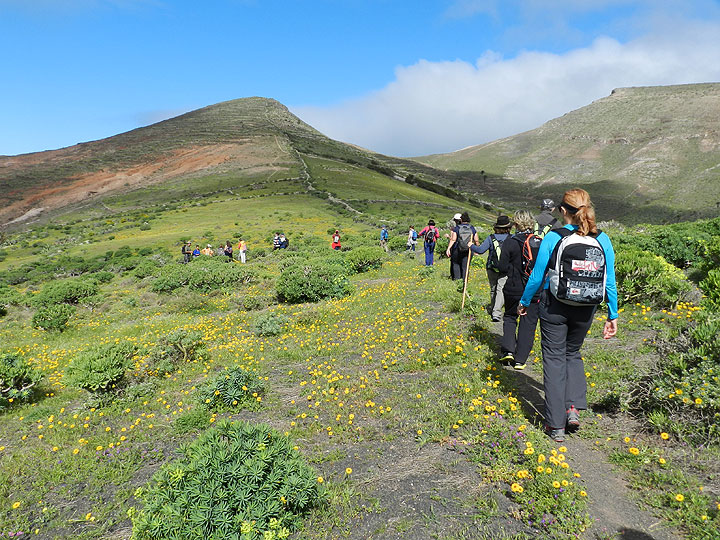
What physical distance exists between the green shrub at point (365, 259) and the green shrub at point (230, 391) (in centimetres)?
1077

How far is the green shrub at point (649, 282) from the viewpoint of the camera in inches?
286

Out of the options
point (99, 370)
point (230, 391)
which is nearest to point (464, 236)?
point (230, 391)

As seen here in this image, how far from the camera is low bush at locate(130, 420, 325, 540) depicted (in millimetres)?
2664

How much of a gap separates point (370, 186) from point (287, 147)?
39.5 metres

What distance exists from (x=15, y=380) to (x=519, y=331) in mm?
8523

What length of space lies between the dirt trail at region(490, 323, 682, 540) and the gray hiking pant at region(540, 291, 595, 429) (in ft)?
1.04

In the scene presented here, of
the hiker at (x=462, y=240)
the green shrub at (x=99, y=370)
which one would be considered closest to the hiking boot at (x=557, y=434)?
the hiker at (x=462, y=240)

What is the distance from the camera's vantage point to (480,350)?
6.24m

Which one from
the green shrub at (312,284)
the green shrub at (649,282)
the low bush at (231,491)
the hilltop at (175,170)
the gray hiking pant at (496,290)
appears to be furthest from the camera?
the hilltop at (175,170)

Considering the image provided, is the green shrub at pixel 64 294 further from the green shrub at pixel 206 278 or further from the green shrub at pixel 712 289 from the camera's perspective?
the green shrub at pixel 712 289

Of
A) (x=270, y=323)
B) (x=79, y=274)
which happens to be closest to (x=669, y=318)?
(x=270, y=323)

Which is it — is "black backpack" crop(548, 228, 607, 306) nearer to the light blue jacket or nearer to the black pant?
the light blue jacket

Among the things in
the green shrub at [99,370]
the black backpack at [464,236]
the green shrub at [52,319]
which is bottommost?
the green shrub at [52,319]

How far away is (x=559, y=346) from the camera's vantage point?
393 centimetres
